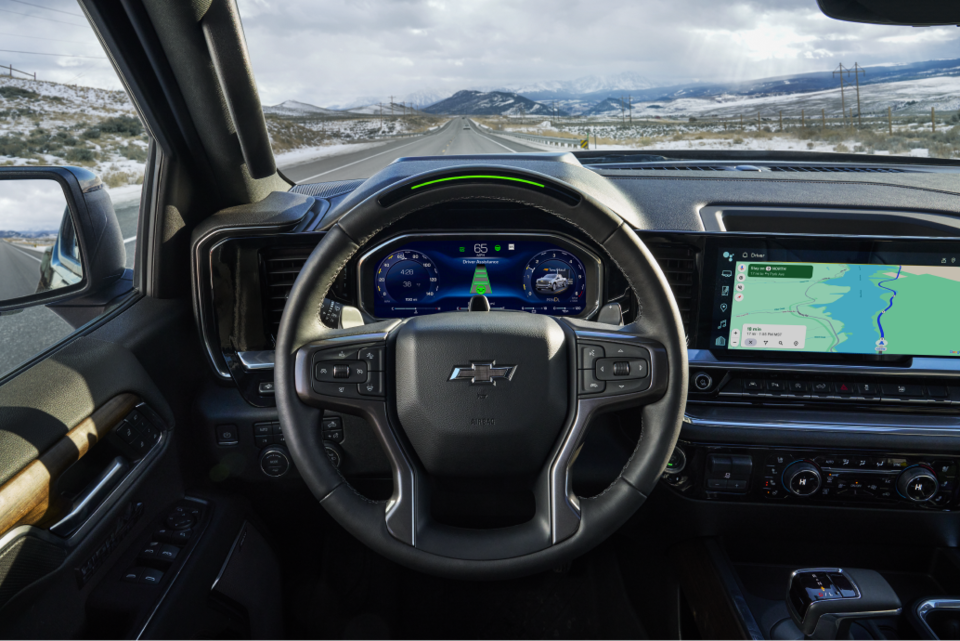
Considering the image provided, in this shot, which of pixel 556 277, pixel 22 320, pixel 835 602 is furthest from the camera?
pixel 556 277

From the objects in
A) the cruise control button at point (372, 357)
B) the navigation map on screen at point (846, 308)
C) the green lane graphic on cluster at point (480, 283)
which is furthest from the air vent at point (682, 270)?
the cruise control button at point (372, 357)

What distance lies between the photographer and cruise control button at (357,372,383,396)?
1652 mm

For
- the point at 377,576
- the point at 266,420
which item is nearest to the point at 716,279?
the point at 266,420

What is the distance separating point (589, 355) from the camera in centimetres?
166

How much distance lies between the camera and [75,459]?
1.74 meters

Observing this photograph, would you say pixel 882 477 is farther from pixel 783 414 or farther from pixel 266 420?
pixel 266 420

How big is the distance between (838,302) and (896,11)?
92 centimetres

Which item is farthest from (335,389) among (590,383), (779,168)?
(779,168)

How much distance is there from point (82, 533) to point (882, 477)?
98.8 inches

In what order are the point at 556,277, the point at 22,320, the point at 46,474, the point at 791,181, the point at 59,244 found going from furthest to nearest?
the point at 791,181 < the point at 556,277 < the point at 59,244 < the point at 22,320 < the point at 46,474

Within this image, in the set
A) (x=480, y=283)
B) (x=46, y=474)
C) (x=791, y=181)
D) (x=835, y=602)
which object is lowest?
(x=835, y=602)

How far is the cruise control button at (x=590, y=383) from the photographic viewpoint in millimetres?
1647

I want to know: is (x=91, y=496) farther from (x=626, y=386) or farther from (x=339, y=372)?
(x=626, y=386)

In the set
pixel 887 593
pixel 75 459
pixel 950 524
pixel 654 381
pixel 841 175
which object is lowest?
pixel 950 524
